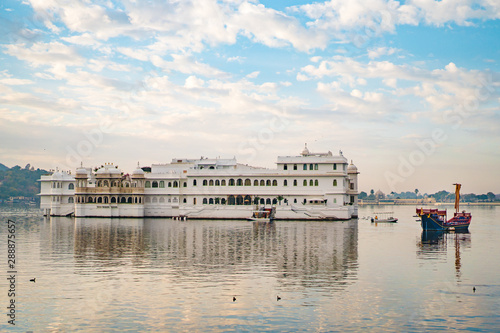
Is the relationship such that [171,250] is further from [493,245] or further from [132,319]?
[493,245]

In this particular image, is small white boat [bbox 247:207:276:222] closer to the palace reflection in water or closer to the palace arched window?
the palace arched window

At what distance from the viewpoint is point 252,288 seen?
21.5 meters

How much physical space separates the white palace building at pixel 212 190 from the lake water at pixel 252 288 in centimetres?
3558

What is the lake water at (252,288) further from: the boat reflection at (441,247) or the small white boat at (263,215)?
the small white boat at (263,215)

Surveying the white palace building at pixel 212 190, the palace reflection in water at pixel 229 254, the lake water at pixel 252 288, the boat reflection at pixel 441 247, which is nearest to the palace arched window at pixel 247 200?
the white palace building at pixel 212 190

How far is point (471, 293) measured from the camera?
2098 centimetres

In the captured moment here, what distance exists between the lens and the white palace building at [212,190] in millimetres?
72763

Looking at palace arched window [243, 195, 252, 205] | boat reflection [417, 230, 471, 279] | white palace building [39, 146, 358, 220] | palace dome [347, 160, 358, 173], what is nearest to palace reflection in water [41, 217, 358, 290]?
boat reflection [417, 230, 471, 279]

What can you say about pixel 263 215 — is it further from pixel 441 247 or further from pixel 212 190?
pixel 441 247

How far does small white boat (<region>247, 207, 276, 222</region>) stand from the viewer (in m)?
68.4

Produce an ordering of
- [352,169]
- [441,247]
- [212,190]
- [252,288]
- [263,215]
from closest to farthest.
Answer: [252,288] < [441,247] < [263,215] < [212,190] < [352,169]

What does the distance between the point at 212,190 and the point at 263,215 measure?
431 inches

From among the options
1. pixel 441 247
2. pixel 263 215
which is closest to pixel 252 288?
pixel 441 247

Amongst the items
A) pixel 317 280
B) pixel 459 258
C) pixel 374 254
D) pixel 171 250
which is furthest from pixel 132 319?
pixel 459 258
